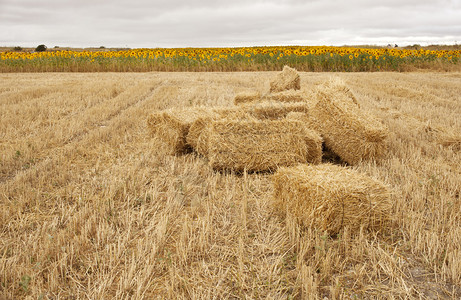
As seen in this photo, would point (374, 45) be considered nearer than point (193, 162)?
No

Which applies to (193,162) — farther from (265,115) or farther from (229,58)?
(229,58)

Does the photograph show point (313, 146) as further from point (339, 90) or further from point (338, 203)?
point (338, 203)

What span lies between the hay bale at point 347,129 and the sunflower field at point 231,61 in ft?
46.8

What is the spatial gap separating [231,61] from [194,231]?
58.8 feet

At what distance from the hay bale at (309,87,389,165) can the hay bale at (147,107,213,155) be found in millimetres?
1701

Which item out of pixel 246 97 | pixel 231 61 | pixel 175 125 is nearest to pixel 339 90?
pixel 246 97

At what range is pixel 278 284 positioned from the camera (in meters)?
2.39

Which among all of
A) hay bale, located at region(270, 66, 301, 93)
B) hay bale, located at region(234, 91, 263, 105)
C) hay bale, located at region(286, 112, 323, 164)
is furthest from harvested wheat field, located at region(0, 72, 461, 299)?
hay bale, located at region(270, 66, 301, 93)

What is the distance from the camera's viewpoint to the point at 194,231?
118 inches

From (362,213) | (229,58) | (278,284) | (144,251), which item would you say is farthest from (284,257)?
(229,58)

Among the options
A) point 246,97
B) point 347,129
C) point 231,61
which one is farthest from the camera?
point 231,61

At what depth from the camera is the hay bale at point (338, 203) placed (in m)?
Answer: 3.00

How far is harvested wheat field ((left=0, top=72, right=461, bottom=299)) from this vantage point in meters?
2.37

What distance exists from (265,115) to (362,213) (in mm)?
2660
